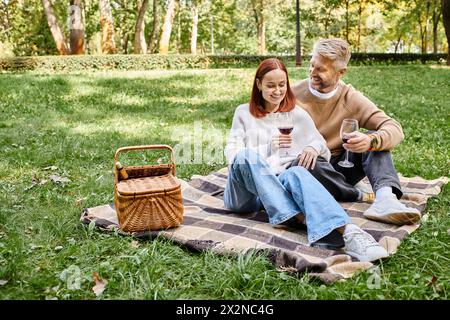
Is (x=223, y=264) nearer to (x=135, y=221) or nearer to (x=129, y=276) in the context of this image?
(x=129, y=276)

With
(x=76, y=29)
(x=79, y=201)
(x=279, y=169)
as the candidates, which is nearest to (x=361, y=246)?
(x=279, y=169)

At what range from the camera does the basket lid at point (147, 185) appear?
362cm

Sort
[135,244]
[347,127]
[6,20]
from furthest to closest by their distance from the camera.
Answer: [6,20] → [347,127] → [135,244]

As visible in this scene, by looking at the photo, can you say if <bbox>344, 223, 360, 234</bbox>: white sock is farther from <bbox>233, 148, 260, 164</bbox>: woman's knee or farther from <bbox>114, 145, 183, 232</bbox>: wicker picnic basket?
<bbox>114, 145, 183, 232</bbox>: wicker picnic basket

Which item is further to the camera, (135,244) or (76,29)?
(76,29)

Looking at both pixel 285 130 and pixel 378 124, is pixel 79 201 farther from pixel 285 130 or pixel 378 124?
pixel 378 124

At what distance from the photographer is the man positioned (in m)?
3.87

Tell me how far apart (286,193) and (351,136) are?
71cm

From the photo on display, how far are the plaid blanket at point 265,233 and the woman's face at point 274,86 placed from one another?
1023 mm

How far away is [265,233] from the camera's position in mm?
3598

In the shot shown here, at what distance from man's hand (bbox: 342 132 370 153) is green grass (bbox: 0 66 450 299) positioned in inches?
31.8

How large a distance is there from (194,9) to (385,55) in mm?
17755

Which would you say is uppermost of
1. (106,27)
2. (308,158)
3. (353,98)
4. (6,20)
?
(6,20)

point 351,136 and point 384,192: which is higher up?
point 351,136
